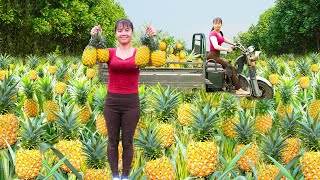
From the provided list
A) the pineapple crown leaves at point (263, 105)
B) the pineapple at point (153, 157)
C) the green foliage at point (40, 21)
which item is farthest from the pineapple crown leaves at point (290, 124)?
the green foliage at point (40, 21)

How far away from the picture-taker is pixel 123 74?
3064 mm

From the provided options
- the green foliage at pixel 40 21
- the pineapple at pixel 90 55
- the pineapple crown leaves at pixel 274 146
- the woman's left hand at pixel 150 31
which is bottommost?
the pineapple crown leaves at pixel 274 146

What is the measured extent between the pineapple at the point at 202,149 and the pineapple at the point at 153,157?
0.17 meters

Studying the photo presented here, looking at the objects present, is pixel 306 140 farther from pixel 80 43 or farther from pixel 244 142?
pixel 80 43

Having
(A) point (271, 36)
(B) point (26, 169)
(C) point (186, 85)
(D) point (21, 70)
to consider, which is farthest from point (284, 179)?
(A) point (271, 36)

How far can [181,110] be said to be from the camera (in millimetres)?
4852

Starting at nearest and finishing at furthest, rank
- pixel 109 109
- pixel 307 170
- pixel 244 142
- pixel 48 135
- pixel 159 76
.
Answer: pixel 109 109
pixel 307 170
pixel 244 142
pixel 48 135
pixel 159 76

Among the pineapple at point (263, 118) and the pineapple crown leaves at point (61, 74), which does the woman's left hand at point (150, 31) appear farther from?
the pineapple crown leaves at point (61, 74)

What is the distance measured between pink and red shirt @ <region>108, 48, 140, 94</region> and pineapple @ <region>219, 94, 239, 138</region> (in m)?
1.24

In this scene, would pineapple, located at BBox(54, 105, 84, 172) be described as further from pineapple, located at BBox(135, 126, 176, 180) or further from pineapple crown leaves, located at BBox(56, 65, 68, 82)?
pineapple crown leaves, located at BBox(56, 65, 68, 82)

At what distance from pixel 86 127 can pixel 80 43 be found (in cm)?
2811

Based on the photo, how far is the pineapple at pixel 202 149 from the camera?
10.7 ft

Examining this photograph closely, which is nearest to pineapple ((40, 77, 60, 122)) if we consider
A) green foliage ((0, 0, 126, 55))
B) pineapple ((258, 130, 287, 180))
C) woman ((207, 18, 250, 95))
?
pineapple ((258, 130, 287, 180))

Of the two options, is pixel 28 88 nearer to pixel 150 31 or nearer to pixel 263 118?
pixel 263 118
